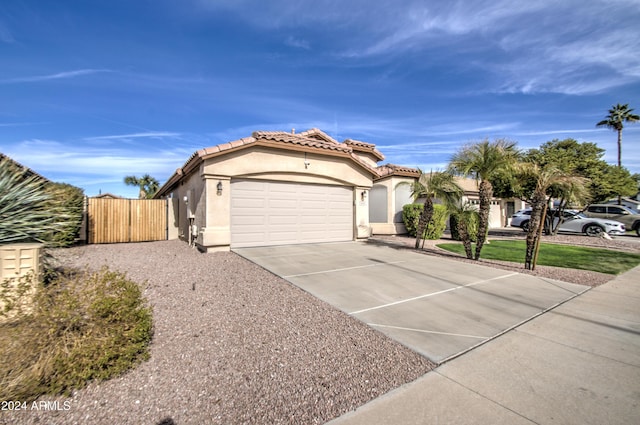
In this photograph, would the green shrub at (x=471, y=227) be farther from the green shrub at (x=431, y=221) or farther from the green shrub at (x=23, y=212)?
the green shrub at (x=23, y=212)

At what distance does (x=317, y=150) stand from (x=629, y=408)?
430 inches

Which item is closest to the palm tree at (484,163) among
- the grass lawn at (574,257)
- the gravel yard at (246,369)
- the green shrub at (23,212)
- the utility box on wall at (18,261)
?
the grass lawn at (574,257)

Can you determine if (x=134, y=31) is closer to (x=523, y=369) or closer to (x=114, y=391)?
(x=114, y=391)

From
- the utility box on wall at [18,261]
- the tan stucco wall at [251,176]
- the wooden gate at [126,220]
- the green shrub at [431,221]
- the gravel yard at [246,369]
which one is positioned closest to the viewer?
the gravel yard at [246,369]

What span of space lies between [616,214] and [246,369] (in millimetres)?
25788

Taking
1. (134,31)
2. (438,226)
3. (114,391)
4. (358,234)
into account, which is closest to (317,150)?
(358,234)

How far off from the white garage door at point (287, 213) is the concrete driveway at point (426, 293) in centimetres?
148

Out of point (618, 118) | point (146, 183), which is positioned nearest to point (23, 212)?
point (146, 183)

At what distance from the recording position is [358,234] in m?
13.5

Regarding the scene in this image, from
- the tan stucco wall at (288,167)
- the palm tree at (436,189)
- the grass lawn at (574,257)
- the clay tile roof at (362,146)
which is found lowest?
the grass lawn at (574,257)

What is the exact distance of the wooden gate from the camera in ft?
45.0

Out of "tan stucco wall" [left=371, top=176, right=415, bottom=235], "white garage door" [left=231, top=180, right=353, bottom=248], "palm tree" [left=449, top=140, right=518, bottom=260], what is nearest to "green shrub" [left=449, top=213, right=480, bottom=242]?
"tan stucco wall" [left=371, top=176, right=415, bottom=235]

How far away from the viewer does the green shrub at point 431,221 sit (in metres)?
15.2

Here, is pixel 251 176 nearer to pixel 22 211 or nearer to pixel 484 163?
pixel 22 211
